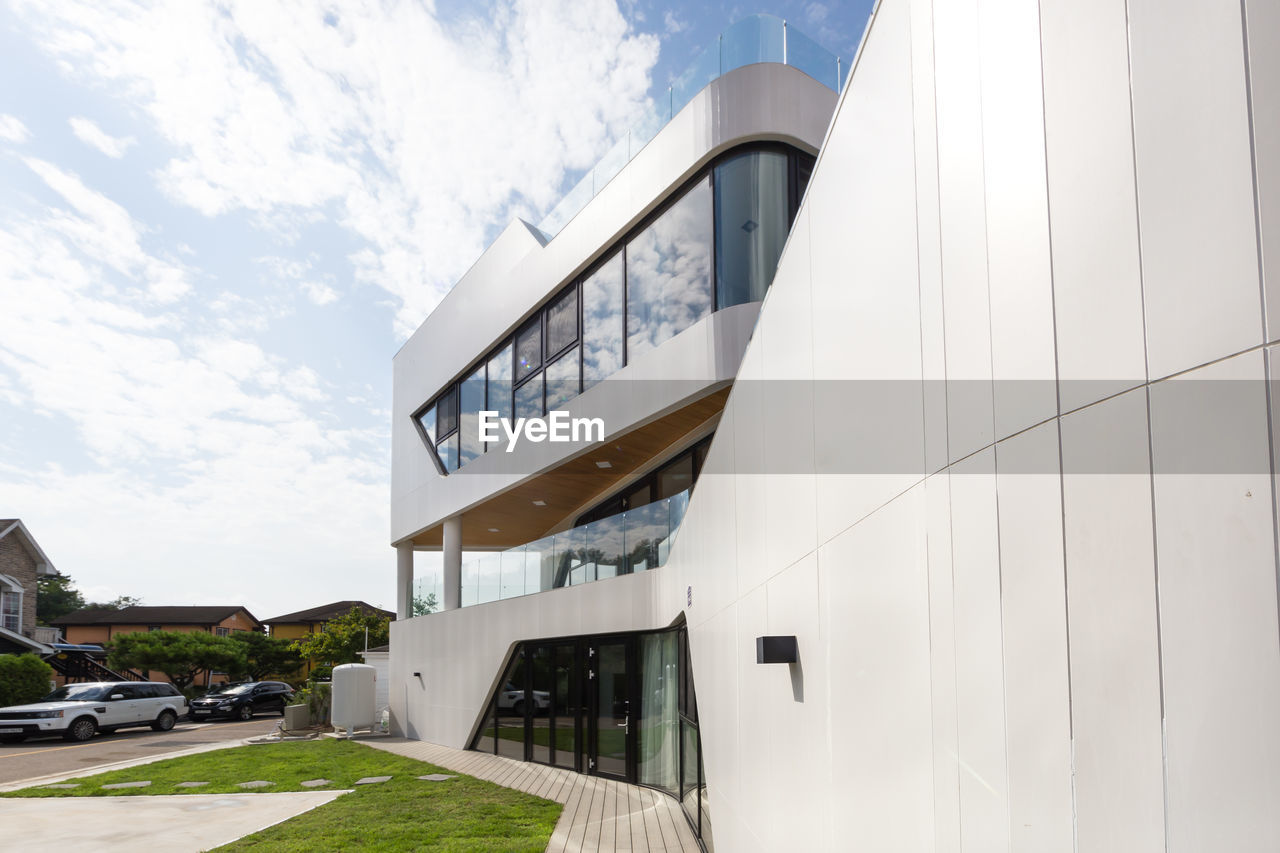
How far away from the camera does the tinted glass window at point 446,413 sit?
2353 cm

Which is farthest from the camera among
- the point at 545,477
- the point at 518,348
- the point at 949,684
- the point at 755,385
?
the point at 518,348

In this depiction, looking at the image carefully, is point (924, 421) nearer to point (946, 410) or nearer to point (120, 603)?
point (946, 410)

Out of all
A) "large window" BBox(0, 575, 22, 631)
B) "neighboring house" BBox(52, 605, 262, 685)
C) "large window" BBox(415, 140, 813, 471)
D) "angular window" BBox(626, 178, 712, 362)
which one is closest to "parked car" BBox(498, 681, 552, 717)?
"large window" BBox(415, 140, 813, 471)

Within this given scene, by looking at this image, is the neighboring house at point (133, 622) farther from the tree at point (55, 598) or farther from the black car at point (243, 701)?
the black car at point (243, 701)

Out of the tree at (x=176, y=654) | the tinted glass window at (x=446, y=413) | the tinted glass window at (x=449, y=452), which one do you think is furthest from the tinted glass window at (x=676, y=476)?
the tree at (x=176, y=654)

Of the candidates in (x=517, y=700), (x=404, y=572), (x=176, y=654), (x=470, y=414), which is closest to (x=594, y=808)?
(x=517, y=700)

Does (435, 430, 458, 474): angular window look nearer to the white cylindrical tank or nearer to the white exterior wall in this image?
the white cylindrical tank

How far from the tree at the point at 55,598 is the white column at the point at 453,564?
71.4 m

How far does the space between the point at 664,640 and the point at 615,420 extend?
12.1ft

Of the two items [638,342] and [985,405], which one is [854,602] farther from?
[638,342]

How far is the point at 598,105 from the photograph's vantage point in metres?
14.8

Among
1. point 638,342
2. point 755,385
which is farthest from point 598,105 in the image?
point 755,385

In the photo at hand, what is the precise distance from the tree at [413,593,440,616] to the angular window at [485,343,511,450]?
5028mm

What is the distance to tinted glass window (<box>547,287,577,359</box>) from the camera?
17.6 meters
